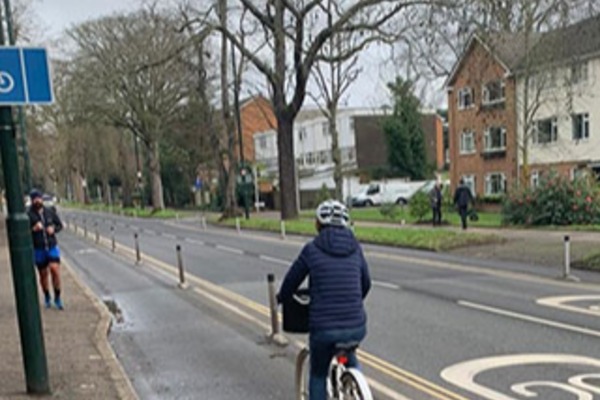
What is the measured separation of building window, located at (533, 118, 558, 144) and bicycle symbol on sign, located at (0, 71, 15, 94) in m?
38.6

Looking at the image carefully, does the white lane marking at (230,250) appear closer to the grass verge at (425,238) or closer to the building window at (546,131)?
the grass verge at (425,238)

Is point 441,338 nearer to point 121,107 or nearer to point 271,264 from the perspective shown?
point 271,264

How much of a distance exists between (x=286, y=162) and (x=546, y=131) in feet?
61.3

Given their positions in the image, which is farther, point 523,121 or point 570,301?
point 523,121

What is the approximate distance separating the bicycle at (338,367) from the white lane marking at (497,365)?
1855 mm

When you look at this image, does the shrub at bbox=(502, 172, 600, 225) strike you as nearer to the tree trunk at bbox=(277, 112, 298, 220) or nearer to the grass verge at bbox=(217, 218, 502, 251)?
the grass verge at bbox=(217, 218, 502, 251)

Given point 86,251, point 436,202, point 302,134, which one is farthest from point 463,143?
point 302,134

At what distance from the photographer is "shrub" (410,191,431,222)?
3009cm

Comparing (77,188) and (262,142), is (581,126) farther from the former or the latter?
(77,188)

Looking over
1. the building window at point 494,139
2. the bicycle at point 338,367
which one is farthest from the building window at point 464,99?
the bicycle at point 338,367

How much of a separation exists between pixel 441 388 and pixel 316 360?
207 centimetres

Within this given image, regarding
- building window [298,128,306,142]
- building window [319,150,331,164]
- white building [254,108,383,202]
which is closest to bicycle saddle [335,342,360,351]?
white building [254,108,383,202]

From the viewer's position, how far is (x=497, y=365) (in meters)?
6.95

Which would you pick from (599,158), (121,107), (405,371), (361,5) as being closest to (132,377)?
(405,371)
